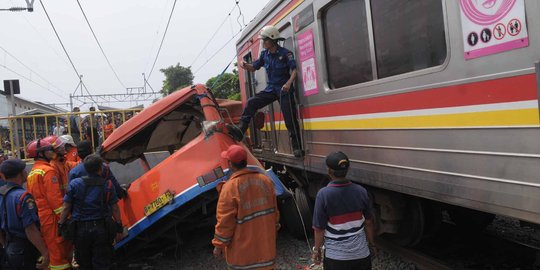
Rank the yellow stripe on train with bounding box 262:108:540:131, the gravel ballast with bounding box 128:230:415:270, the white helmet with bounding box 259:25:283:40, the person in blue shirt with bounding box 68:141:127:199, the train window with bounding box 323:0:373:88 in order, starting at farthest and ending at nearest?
the white helmet with bounding box 259:25:283:40, the gravel ballast with bounding box 128:230:415:270, the person in blue shirt with bounding box 68:141:127:199, the train window with bounding box 323:0:373:88, the yellow stripe on train with bounding box 262:108:540:131

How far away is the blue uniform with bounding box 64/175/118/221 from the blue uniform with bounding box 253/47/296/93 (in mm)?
2254

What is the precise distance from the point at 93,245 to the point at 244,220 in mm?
1838

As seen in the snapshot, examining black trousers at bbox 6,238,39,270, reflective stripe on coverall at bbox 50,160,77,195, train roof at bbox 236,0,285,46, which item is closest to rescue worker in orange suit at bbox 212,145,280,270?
black trousers at bbox 6,238,39,270

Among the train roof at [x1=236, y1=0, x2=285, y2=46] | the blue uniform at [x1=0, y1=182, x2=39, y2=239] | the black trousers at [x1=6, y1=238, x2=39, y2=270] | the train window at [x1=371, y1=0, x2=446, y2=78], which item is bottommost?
the black trousers at [x1=6, y1=238, x2=39, y2=270]

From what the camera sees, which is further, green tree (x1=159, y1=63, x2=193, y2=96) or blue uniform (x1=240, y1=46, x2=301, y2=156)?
green tree (x1=159, y1=63, x2=193, y2=96)

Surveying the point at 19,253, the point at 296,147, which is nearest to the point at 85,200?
the point at 19,253

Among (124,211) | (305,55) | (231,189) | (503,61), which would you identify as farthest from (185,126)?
(503,61)

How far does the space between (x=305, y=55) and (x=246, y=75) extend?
2821mm

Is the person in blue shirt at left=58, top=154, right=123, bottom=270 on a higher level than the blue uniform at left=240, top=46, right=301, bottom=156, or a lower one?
lower

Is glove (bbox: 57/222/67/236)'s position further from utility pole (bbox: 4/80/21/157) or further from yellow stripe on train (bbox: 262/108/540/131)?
utility pole (bbox: 4/80/21/157)

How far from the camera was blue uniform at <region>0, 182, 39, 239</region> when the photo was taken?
12.1 feet

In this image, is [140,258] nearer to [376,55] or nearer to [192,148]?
[192,148]

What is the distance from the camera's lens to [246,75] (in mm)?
7379

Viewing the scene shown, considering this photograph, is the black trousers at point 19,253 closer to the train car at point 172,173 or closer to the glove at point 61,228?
the glove at point 61,228
